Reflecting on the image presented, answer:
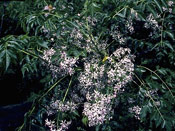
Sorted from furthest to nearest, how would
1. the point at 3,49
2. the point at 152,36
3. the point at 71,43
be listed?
the point at 152,36 → the point at 71,43 → the point at 3,49

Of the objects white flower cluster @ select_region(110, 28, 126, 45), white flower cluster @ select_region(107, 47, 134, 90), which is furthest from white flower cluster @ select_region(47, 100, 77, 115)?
white flower cluster @ select_region(110, 28, 126, 45)

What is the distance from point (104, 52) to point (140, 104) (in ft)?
2.02

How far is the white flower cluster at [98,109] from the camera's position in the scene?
2.08 m

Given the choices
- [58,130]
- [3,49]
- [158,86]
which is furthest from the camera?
[158,86]

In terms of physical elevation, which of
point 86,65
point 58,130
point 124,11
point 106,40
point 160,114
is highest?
point 124,11

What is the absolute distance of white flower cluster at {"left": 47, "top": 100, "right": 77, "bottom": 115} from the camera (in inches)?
90.4

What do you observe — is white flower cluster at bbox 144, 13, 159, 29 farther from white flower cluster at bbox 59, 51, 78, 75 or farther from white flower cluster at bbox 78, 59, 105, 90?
white flower cluster at bbox 59, 51, 78, 75

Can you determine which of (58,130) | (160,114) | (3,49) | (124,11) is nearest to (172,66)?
(160,114)

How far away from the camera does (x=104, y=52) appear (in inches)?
94.3

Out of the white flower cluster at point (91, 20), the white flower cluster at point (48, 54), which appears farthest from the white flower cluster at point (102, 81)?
the white flower cluster at point (91, 20)

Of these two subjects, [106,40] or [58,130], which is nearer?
[58,130]

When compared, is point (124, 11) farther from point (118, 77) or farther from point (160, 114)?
point (160, 114)

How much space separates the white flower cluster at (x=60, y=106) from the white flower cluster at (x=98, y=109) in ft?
0.76

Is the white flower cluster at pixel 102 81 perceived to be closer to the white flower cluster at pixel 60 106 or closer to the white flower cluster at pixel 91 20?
the white flower cluster at pixel 60 106
